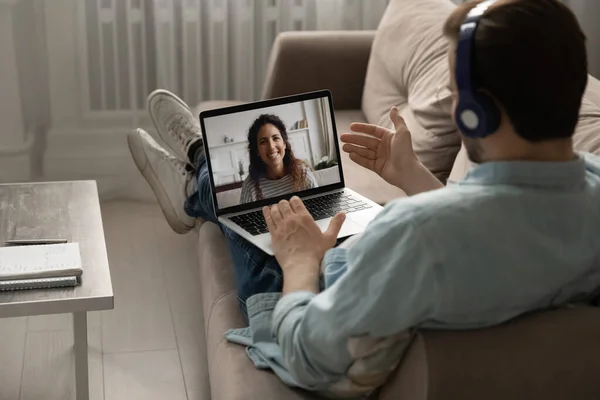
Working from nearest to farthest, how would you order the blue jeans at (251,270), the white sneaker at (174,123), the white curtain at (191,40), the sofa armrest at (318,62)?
the blue jeans at (251,270) → the white sneaker at (174,123) → the sofa armrest at (318,62) → the white curtain at (191,40)

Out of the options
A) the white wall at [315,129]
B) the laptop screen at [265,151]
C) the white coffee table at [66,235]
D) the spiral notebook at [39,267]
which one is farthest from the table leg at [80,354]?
the white wall at [315,129]

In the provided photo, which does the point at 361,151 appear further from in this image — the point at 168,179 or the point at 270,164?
the point at 168,179

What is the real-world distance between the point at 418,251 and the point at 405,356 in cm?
16

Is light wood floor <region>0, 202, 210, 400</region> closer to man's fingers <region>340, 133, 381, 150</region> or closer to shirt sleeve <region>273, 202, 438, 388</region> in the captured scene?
man's fingers <region>340, 133, 381, 150</region>

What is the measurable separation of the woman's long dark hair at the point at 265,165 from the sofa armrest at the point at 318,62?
2.93 feet

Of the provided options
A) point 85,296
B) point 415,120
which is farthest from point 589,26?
point 85,296

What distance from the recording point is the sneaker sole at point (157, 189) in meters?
2.24

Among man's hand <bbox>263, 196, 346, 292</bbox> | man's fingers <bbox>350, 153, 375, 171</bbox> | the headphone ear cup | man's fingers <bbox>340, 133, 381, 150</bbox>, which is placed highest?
the headphone ear cup

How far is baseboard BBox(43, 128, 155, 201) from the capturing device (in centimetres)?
316

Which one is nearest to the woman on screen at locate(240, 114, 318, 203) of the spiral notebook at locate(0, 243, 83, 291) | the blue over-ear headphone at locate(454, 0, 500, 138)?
the spiral notebook at locate(0, 243, 83, 291)

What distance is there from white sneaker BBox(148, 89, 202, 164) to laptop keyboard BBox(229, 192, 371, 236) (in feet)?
1.46

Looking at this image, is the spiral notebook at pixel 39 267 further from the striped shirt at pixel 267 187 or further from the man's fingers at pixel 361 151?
the man's fingers at pixel 361 151

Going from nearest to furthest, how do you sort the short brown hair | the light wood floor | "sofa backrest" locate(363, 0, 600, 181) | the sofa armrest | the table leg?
the short brown hair
the table leg
the light wood floor
"sofa backrest" locate(363, 0, 600, 181)
the sofa armrest

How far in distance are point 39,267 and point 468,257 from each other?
0.88 m
